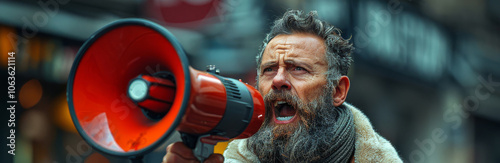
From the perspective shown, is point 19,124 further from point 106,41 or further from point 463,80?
point 463,80

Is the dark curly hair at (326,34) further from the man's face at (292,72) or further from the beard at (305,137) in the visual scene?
the beard at (305,137)

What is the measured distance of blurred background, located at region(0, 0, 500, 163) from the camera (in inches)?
261

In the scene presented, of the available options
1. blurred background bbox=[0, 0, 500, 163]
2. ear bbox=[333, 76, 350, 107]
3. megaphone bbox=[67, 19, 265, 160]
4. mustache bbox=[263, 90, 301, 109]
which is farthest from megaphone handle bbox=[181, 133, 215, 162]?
blurred background bbox=[0, 0, 500, 163]

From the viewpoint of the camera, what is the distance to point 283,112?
2.87 metres

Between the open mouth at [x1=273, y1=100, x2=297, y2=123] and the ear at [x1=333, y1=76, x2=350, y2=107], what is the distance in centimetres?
29

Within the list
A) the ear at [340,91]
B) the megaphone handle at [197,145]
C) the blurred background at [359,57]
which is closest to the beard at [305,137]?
the ear at [340,91]

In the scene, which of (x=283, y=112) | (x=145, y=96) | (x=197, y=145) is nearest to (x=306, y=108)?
(x=283, y=112)

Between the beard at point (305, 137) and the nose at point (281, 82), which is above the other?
the nose at point (281, 82)

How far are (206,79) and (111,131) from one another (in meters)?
0.38

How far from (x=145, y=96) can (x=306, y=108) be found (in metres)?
1.17

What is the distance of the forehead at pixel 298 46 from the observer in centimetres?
289

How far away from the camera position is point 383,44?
9.49m

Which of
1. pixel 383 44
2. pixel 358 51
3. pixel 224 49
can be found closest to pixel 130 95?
pixel 224 49

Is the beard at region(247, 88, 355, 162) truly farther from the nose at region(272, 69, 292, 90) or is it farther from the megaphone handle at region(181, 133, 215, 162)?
the megaphone handle at region(181, 133, 215, 162)
